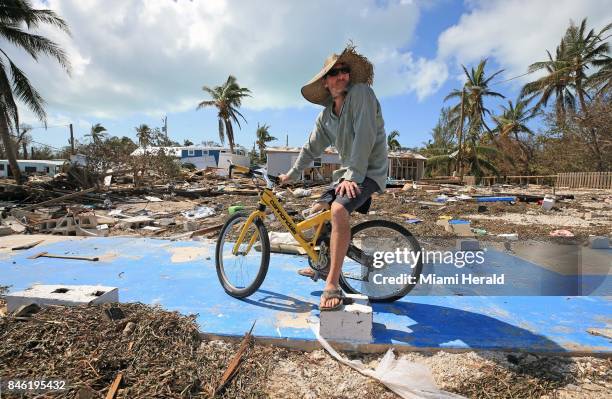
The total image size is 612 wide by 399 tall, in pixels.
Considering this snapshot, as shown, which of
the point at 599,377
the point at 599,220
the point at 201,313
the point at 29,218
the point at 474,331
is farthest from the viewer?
the point at 599,220

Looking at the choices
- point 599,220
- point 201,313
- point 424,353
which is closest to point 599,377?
point 424,353

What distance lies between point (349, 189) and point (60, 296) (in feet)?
7.05

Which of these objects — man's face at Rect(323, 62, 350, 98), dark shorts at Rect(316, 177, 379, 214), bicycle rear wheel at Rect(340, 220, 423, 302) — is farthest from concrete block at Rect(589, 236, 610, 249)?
man's face at Rect(323, 62, 350, 98)

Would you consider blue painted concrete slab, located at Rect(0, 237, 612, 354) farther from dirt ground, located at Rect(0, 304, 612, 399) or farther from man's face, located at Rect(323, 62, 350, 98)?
man's face, located at Rect(323, 62, 350, 98)

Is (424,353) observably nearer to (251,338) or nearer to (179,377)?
(251,338)

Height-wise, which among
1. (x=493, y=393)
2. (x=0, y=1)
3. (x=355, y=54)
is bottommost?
(x=493, y=393)

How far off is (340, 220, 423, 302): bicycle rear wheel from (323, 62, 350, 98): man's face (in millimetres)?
1110

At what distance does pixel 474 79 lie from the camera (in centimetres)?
3503

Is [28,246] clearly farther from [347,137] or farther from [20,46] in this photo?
[20,46]

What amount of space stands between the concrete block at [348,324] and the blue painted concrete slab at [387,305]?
10cm

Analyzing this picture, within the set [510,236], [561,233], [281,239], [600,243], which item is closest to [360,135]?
[281,239]

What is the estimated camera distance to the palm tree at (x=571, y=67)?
28484mm

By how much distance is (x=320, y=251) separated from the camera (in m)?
2.89

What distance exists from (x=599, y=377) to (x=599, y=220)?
9465 mm
